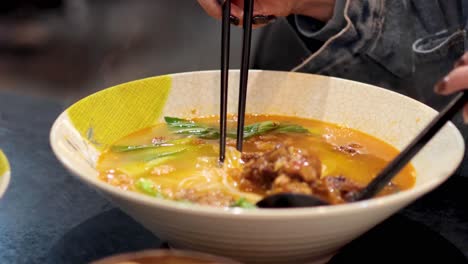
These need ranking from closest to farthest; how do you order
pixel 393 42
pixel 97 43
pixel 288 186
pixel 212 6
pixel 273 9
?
pixel 288 186, pixel 212 6, pixel 273 9, pixel 393 42, pixel 97 43

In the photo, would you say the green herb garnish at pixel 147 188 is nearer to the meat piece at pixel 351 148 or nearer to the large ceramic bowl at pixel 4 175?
the large ceramic bowl at pixel 4 175

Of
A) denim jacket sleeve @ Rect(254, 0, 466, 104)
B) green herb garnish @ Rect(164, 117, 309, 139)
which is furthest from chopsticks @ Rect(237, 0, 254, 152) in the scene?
denim jacket sleeve @ Rect(254, 0, 466, 104)

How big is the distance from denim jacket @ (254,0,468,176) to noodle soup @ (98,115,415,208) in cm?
49

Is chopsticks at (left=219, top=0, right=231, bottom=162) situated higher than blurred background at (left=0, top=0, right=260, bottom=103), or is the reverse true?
chopsticks at (left=219, top=0, right=231, bottom=162)

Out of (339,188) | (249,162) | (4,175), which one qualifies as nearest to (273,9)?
(249,162)

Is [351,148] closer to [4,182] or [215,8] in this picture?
[215,8]

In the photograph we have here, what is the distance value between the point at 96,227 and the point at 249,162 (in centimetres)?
37

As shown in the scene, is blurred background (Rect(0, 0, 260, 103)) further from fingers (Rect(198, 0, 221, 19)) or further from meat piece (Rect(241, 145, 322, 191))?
meat piece (Rect(241, 145, 322, 191))

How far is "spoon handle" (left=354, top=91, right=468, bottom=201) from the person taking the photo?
94 cm

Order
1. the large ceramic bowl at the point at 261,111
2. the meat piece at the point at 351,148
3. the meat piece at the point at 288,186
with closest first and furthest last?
the large ceramic bowl at the point at 261,111, the meat piece at the point at 288,186, the meat piece at the point at 351,148

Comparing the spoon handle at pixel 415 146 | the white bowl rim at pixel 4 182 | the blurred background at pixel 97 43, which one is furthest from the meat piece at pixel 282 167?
the blurred background at pixel 97 43

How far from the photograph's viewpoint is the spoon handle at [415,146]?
0.94 m

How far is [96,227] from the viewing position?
1.26 m

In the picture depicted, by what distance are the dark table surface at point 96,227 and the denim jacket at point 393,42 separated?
22.2 inches
